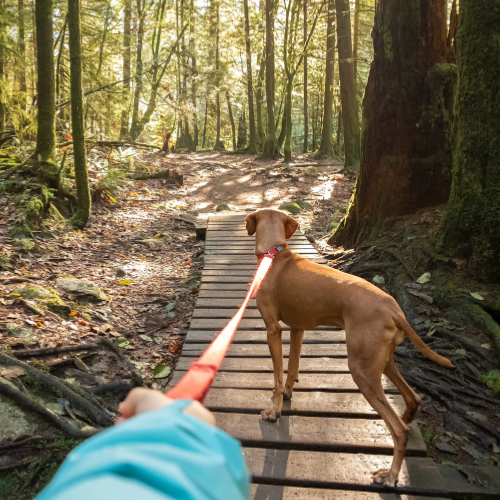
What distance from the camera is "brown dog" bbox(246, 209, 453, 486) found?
2.76m

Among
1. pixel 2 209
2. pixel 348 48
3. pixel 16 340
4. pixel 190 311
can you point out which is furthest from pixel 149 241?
pixel 348 48

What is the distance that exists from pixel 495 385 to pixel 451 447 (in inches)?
35.4

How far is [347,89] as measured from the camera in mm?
16438

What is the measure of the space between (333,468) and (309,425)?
458 millimetres

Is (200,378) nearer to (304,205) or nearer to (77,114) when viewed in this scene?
(77,114)

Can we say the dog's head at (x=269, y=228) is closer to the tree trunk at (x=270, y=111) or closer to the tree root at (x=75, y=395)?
the tree root at (x=75, y=395)

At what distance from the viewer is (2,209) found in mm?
7848

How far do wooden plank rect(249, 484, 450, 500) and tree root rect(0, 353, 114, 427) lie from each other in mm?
1179

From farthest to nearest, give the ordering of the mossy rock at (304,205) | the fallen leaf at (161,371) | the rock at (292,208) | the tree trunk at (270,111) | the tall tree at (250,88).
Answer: the tall tree at (250,88) < the tree trunk at (270,111) < the mossy rock at (304,205) < the rock at (292,208) < the fallen leaf at (161,371)

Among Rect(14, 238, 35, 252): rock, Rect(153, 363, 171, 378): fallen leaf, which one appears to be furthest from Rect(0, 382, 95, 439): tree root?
Rect(14, 238, 35, 252): rock

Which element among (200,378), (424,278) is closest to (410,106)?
(424,278)

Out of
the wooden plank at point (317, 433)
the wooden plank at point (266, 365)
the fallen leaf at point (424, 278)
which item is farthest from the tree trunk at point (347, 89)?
the wooden plank at point (317, 433)

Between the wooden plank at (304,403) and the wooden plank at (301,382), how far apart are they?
0.25 ft

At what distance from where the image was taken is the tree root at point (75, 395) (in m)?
3.01
